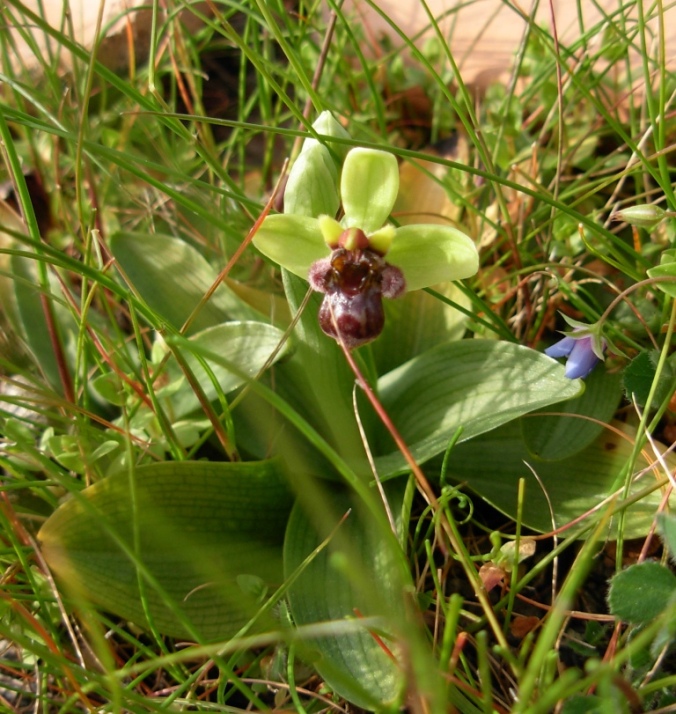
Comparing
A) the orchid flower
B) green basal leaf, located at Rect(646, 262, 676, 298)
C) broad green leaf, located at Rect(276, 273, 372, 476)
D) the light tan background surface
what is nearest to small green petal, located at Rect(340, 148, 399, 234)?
the orchid flower

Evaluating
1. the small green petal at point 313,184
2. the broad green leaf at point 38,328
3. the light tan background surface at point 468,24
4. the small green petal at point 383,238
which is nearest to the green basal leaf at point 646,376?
the small green petal at point 383,238

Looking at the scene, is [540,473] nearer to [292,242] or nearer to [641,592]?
[641,592]

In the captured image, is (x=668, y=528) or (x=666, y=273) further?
(x=666, y=273)

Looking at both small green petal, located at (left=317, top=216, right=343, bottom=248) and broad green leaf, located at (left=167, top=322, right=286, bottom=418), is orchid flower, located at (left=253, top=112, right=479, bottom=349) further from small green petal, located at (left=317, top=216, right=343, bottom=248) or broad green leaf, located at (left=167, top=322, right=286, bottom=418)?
broad green leaf, located at (left=167, top=322, right=286, bottom=418)

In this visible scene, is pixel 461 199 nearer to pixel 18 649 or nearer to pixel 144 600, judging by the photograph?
pixel 144 600

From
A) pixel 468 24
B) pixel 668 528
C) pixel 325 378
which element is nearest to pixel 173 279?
pixel 325 378

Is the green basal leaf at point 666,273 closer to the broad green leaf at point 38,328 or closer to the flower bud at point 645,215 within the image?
the flower bud at point 645,215

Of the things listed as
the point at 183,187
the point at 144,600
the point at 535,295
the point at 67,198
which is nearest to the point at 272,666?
the point at 144,600
